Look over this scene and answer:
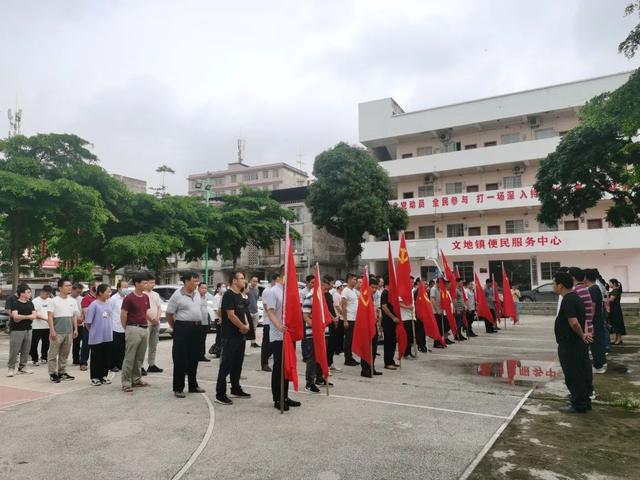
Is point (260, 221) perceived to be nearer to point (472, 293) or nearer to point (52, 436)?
point (472, 293)

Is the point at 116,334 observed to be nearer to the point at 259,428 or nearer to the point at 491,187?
the point at 259,428

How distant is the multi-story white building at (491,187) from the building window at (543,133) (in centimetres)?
6

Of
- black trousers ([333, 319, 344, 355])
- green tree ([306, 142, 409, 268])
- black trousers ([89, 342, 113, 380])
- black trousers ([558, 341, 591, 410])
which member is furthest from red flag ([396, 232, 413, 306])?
green tree ([306, 142, 409, 268])

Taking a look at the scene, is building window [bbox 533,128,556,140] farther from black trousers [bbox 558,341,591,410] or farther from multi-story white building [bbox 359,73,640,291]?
black trousers [bbox 558,341,591,410]

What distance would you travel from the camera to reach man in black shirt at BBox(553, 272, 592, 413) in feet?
18.5

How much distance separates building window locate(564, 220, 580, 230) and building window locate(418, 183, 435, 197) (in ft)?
29.3

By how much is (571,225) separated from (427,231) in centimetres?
925

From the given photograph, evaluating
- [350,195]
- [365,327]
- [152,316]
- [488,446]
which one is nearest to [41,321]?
[152,316]

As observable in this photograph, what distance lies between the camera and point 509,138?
3375cm

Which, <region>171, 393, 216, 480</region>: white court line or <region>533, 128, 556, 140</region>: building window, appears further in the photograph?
<region>533, 128, 556, 140</region>: building window

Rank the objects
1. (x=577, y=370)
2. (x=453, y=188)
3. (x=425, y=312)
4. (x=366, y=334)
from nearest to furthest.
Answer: (x=577, y=370)
(x=366, y=334)
(x=425, y=312)
(x=453, y=188)

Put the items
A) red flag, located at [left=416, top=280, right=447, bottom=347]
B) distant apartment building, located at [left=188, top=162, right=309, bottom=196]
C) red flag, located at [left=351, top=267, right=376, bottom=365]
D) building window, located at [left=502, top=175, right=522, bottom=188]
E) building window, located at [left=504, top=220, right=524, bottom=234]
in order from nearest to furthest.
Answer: red flag, located at [left=351, top=267, right=376, bottom=365] → red flag, located at [left=416, top=280, right=447, bottom=347] → building window, located at [left=504, top=220, right=524, bottom=234] → building window, located at [left=502, top=175, right=522, bottom=188] → distant apartment building, located at [left=188, top=162, right=309, bottom=196]

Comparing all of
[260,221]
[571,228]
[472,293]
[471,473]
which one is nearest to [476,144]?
[571,228]

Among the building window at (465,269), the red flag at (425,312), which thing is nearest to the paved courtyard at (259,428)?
the red flag at (425,312)
